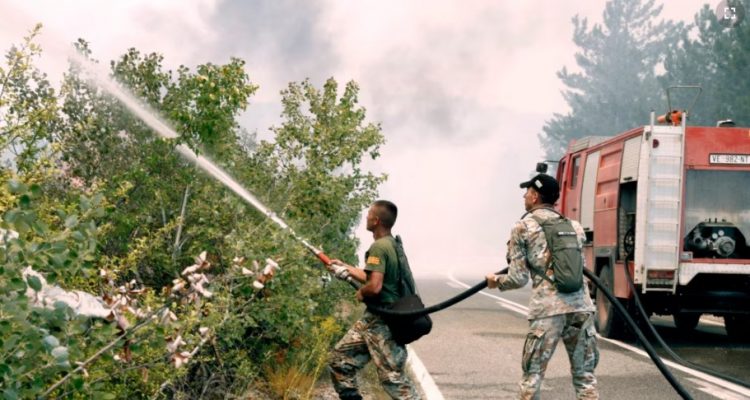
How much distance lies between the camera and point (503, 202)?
98.2 meters

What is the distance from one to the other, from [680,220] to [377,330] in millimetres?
6844

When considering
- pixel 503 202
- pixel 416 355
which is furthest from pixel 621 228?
pixel 503 202

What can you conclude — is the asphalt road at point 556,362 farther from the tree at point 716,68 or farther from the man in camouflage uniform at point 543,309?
the tree at point 716,68

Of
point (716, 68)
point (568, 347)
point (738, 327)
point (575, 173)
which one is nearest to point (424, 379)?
point (568, 347)

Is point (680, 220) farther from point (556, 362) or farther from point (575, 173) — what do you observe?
point (575, 173)

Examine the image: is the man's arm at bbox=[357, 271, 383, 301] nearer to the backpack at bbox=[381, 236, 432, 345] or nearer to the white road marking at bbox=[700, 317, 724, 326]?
the backpack at bbox=[381, 236, 432, 345]

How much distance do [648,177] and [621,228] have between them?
1.26 m

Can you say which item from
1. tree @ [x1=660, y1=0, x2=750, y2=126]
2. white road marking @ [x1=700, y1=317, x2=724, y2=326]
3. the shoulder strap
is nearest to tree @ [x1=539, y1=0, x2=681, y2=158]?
tree @ [x1=660, y1=0, x2=750, y2=126]

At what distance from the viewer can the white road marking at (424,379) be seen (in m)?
8.63

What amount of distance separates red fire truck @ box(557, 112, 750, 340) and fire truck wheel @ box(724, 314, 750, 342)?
0.06 meters

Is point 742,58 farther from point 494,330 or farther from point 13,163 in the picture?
point 13,163

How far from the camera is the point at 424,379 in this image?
379 inches

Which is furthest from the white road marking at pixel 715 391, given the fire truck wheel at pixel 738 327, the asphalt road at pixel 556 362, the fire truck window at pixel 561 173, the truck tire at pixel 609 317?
the fire truck window at pixel 561 173

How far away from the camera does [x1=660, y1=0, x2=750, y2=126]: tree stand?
34.0 metres
